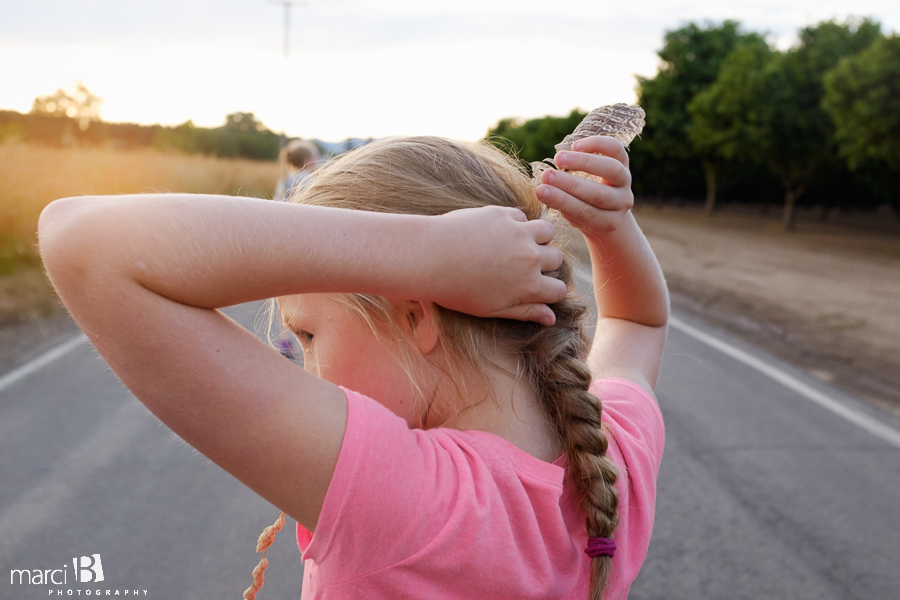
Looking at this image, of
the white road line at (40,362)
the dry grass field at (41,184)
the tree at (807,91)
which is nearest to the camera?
the white road line at (40,362)

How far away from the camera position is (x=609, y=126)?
→ 46.0 inches

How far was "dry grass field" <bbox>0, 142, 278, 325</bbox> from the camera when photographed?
8.98 m

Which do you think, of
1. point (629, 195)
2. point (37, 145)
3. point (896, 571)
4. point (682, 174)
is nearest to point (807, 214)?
point (682, 174)

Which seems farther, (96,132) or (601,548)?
(96,132)

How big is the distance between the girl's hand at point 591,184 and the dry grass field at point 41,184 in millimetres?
4334

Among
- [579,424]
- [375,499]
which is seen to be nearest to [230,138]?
[579,424]

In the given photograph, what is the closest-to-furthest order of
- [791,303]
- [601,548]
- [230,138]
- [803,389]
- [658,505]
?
1. [601,548]
2. [658,505]
3. [803,389]
4. [791,303]
5. [230,138]

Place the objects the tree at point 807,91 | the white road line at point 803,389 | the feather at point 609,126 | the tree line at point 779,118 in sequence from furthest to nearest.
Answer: the tree at point 807,91
the tree line at point 779,118
the white road line at point 803,389
the feather at point 609,126

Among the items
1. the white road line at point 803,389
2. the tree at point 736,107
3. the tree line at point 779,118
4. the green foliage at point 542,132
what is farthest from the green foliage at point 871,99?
the green foliage at point 542,132

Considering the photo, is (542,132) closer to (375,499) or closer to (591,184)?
(591,184)

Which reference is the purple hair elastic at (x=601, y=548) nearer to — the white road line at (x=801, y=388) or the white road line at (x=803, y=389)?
the white road line at (x=801, y=388)

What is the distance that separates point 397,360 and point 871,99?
20333 mm

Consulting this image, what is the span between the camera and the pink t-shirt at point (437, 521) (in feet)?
2.94

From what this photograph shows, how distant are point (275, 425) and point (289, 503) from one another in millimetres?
111
